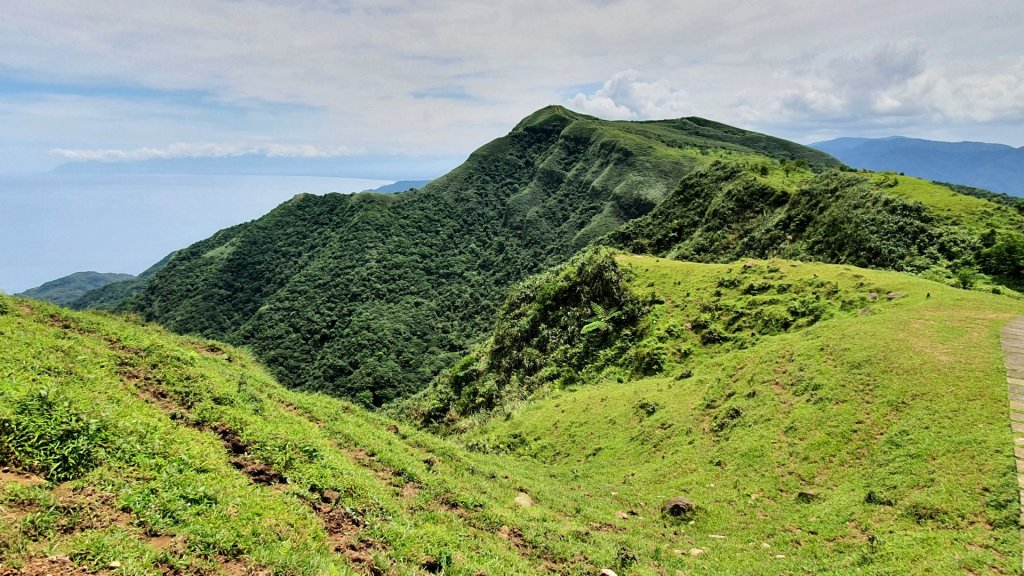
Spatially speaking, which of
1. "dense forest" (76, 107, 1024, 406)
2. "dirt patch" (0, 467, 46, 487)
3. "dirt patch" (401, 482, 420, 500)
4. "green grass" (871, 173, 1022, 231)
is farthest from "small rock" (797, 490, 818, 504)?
"green grass" (871, 173, 1022, 231)

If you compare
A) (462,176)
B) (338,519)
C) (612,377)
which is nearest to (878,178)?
(612,377)

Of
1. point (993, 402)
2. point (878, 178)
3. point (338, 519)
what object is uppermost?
point (878, 178)

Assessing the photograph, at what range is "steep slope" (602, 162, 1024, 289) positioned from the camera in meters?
28.4

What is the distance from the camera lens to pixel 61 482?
20.6 feet

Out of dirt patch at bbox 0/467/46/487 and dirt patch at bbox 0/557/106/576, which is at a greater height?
dirt patch at bbox 0/467/46/487

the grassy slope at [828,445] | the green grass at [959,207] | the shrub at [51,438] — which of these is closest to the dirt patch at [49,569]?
the shrub at [51,438]

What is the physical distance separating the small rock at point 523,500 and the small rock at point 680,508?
426cm

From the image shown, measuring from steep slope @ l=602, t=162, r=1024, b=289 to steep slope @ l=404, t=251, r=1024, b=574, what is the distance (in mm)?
7709

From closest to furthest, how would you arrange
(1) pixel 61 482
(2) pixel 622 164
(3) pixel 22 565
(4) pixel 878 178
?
(3) pixel 22 565, (1) pixel 61 482, (4) pixel 878 178, (2) pixel 622 164

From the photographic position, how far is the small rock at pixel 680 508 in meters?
13.7

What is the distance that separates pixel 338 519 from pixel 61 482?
385 cm

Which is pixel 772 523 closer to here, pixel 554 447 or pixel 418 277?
pixel 554 447

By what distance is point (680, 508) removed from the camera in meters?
13.8

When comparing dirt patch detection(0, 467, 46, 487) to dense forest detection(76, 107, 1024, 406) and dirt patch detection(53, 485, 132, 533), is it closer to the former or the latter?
dirt patch detection(53, 485, 132, 533)
